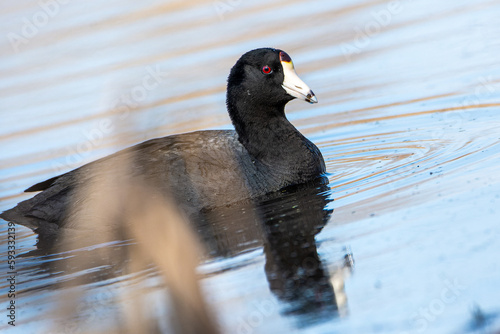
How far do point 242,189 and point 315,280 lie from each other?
2.15m

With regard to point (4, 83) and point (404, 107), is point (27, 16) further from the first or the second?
point (404, 107)

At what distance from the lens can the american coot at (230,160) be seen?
6.60 meters

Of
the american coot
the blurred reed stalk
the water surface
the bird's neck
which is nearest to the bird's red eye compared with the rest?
the american coot

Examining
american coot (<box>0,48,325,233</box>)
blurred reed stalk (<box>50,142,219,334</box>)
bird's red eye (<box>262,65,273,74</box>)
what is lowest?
blurred reed stalk (<box>50,142,219,334</box>)

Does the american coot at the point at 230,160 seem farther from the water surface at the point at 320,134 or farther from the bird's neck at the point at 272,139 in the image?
the water surface at the point at 320,134

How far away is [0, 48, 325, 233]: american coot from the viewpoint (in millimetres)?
6598

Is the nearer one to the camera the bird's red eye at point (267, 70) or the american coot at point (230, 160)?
the american coot at point (230, 160)

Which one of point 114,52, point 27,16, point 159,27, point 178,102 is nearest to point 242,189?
point 178,102

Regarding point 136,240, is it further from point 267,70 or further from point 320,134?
point 320,134

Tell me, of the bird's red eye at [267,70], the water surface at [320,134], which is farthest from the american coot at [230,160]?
the water surface at [320,134]

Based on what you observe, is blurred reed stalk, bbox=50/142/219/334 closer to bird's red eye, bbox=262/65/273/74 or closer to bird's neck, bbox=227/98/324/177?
bird's neck, bbox=227/98/324/177

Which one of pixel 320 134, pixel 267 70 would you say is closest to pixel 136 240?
pixel 267 70

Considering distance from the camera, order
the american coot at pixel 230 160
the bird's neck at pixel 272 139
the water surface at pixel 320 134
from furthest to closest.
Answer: the bird's neck at pixel 272 139
the american coot at pixel 230 160
the water surface at pixel 320 134

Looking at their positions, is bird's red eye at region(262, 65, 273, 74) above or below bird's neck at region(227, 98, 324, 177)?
above
